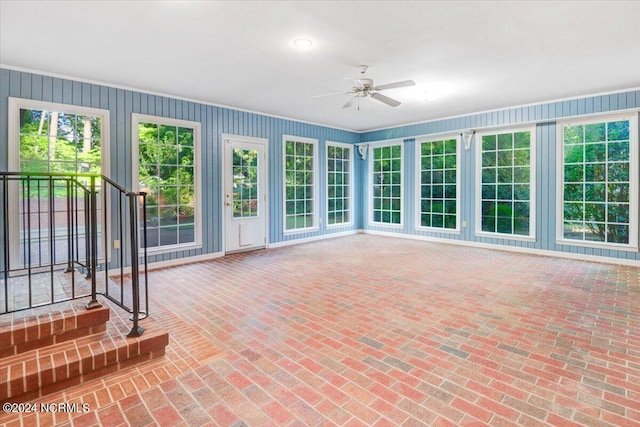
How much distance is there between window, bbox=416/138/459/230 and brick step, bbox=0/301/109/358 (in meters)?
6.65

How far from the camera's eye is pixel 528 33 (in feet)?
10.9

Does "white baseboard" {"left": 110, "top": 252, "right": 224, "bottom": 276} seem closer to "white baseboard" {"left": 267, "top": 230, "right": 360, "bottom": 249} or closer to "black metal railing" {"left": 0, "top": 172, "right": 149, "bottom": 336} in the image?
"black metal railing" {"left": 0, "top": 172, "right": 149, "bottom": 336}

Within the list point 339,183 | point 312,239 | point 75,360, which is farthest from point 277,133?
point 75,360

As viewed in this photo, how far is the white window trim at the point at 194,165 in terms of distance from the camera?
5.05 metres

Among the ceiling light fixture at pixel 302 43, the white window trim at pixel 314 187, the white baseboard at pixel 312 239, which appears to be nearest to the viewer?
the ceiling light fixture at pixel 302 43

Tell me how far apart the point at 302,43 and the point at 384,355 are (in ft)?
9.90

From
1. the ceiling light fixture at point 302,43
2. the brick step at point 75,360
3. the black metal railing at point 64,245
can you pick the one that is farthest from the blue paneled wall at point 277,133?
the brick step at point 75,360

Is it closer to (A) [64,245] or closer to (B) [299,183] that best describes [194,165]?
(A) [64,245]

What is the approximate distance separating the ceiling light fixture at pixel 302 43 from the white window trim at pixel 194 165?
2.88 m

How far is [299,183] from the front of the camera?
303 inches

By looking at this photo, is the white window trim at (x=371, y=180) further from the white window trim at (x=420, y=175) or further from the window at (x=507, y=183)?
the window at (x=507, y=183)

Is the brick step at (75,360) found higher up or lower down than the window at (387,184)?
lower down

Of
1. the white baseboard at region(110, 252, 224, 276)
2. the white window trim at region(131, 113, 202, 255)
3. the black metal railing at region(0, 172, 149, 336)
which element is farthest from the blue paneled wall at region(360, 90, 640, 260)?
the black metal railing at region(0, 172, 149, 336)

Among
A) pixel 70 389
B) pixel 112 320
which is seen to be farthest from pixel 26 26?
pixel 70 389
